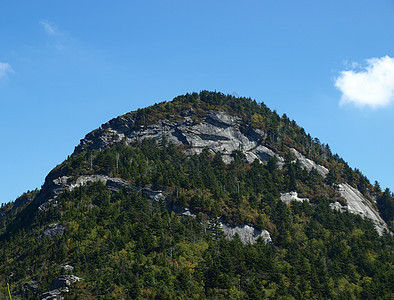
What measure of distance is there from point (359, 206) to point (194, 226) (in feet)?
270

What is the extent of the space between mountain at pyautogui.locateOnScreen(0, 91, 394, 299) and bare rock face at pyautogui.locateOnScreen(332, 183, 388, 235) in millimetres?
624

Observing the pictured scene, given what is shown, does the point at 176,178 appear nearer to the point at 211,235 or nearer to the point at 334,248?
the point at 211,235

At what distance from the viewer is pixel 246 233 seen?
125m

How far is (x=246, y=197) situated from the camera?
14212 centimetres

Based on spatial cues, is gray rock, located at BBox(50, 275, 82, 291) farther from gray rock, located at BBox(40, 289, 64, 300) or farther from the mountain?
gray rock, located at BBox(40, 289, 64, 300)

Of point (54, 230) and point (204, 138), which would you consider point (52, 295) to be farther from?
point (204, 138)

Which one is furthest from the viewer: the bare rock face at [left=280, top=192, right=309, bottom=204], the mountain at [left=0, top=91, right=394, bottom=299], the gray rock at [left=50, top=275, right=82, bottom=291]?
the bare rock face at [left=280, top=192, right=309, bottom=204]

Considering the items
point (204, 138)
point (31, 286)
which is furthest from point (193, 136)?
point (31, 286)

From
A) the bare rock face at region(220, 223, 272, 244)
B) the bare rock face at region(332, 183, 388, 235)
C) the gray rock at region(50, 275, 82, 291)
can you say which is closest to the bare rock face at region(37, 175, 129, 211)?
the bare rock face at region(220, 223, 272, 244)

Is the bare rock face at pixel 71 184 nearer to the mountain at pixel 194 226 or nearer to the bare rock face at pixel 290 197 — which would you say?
the mountain at pixel 194 226

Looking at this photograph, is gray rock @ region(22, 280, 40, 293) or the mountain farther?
the mountain

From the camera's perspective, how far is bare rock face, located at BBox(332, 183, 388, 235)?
6211 inches

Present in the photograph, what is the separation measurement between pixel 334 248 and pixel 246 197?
3521cm

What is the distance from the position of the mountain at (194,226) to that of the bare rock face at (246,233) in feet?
1.07
